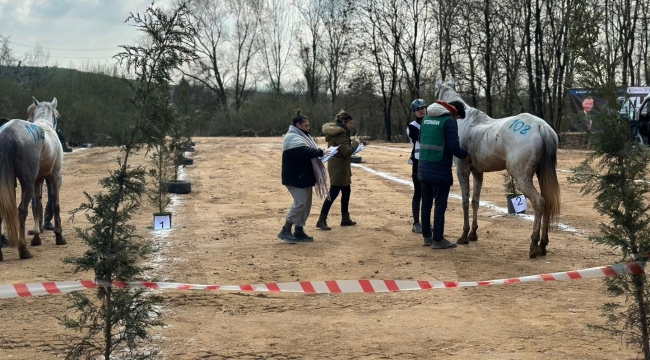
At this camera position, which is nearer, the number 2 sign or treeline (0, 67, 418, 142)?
the number 2 sign

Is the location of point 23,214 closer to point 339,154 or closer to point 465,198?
point 339,154

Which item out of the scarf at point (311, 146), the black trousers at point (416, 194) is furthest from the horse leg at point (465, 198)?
the scarf at point (311, 146)

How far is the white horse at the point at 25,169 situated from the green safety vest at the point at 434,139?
530cm

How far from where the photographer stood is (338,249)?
988 cm

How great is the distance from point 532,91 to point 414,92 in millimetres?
12701

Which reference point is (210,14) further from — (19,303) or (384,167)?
(19,303)

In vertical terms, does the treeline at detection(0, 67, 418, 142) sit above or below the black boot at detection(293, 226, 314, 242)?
above

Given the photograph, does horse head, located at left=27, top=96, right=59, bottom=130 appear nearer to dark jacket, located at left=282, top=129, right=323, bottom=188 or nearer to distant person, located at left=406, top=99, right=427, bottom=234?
dark jacket, located at left=282, top=129, right=323, bottom=188

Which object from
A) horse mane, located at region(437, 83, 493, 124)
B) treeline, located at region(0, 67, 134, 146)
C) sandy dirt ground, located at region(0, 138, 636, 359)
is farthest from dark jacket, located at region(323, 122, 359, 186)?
treeline, located at region(0, 67, 134, 146)

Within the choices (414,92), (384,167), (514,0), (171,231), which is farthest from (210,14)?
(171,231)

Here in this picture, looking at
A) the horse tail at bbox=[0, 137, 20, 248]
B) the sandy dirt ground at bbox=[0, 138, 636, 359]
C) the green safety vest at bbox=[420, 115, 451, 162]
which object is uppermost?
the green safety vest at bbox=[420, 115, 451, 162]

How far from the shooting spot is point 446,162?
9.49 metres

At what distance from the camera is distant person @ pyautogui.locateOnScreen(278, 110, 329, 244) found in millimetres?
10172

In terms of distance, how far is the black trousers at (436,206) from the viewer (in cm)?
949
